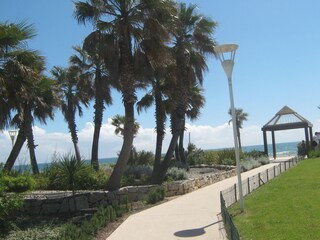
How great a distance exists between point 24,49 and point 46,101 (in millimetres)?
8617

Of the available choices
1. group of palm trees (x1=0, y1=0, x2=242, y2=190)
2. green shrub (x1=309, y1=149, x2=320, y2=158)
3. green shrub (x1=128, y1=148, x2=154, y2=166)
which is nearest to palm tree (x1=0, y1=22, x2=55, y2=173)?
group of palm trees (x1=0, y1=0, x2=242, y2=190)

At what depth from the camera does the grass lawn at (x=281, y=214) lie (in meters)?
8.30

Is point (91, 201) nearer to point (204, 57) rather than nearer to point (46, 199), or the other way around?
point (46, 199)

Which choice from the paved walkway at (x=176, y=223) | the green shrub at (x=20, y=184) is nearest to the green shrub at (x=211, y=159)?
the paved walkway at (x=176, y=223)

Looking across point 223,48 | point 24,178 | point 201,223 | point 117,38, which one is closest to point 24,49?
point 117,38

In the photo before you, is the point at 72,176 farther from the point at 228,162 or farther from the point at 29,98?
the point at 228,162

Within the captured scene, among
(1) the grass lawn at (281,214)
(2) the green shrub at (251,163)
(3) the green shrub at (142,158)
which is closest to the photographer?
(1) the grass lawn at (281,214)

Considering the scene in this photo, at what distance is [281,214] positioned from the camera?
10.2 meters

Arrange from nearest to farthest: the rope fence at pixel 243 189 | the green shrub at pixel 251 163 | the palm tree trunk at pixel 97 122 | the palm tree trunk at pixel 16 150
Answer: the rope fence at pixel 243 189 → the palm tree trunk at pixel 16 150 → the palm tree trunk at pixel 97 122 → the green shrub at pixel 251 163

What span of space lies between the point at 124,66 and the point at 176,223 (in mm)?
7574

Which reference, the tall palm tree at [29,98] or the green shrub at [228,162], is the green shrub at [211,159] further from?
the tall palm tree at [29,98]

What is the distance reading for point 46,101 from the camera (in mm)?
22250

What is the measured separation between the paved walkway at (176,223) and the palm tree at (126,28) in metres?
3.03

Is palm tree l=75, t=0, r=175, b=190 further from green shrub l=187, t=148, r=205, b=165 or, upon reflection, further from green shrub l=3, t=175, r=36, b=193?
green shrub l=187, t=148, r=205, b=165
